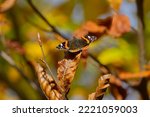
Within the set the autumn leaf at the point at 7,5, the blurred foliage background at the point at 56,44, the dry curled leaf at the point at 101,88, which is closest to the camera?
the dry curled leaf at the point at 101,88

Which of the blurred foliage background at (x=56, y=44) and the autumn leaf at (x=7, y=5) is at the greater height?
the autumn leaf at (x=7, y=5)

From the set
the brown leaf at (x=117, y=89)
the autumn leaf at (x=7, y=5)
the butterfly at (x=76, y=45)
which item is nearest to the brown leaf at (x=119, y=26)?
the brown leaf at (x=117, y=89)

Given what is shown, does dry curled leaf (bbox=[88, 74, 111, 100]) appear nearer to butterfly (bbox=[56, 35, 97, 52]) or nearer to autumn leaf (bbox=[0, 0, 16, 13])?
butterfly (bbox=[56, 35, 97, 52])

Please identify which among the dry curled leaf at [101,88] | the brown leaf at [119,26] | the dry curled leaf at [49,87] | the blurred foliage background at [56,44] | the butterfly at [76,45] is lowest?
the blurred foliage background at [56,44]

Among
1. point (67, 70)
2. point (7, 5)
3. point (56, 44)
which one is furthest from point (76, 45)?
point (56, 44)

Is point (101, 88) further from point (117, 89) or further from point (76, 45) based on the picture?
point (117, 89)

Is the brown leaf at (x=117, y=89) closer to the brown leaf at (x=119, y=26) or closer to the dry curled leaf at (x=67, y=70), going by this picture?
the brown leaf at (x=119, y=26)

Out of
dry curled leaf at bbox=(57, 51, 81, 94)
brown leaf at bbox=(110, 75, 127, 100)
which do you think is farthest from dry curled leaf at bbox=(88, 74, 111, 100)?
brown leaf at bbox=(110, 75, 127, 100)
